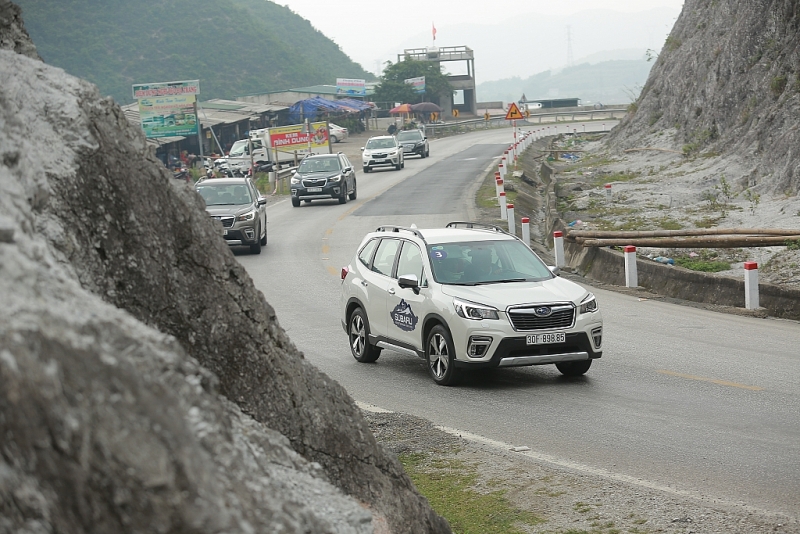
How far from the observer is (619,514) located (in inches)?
265

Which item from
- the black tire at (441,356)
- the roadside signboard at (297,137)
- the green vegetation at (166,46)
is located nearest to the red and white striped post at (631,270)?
the black tire at (441,356)

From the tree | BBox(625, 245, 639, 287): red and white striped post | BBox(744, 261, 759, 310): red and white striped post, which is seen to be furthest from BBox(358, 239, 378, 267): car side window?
the tree

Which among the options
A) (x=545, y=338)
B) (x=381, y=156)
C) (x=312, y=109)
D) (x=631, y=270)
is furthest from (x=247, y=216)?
(x=312, y=109)

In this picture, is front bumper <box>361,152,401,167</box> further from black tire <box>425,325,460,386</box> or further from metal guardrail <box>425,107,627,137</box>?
black tire <box>425,325,460,386</box>

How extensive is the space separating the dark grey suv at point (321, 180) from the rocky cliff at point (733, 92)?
13.1 meters

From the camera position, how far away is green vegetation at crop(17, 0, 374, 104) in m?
121

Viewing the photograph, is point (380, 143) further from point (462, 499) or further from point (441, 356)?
point (462, 499)

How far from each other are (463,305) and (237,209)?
1516 cm

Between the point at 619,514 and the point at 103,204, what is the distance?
13.6ft

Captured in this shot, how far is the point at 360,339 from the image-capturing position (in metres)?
13.0

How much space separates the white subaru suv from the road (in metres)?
0.37

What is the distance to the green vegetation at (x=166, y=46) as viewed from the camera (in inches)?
4751

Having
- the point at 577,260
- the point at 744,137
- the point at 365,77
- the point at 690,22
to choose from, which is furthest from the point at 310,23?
the point at 577,260

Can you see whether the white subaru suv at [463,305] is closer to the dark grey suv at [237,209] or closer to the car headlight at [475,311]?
the car headlight at [475,311]
